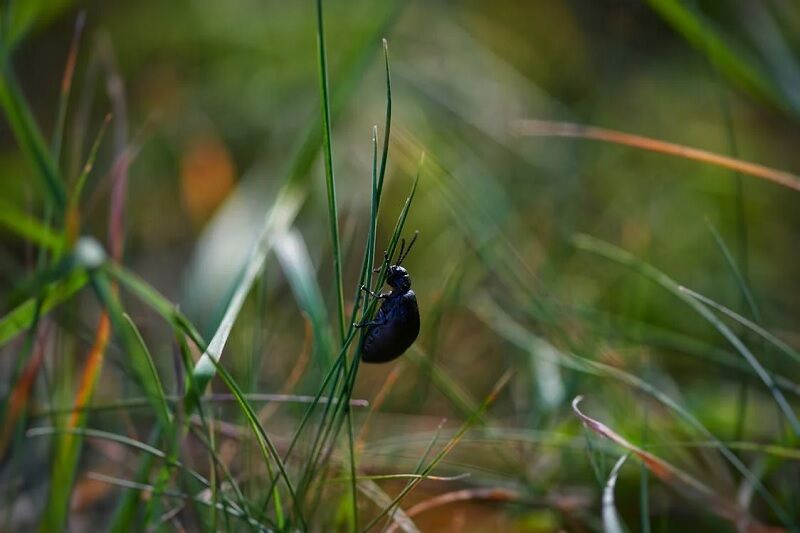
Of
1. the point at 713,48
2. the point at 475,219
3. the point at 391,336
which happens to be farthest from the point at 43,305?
the point at 713,48

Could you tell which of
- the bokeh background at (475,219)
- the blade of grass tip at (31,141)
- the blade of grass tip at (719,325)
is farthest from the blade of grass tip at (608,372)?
the blade of grass tip at (31,141)

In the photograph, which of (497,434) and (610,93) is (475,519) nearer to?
(497,434)

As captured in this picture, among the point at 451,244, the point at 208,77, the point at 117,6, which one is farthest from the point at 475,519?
the point at 117,6

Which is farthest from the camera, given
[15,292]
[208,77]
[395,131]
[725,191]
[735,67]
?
[208,77]

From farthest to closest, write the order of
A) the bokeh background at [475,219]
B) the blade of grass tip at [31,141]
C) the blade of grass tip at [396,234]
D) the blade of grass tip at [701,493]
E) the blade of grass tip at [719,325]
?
the bokeh background at [475,219], the blade of grass tip at [31,141], the blade of grass tip at [701,493], the blade of grass tip at [719,325], the blade of grass tip at [396,234]

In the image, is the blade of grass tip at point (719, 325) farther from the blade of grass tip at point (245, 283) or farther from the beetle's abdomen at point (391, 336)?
the blade of grass tip at point (245, 283)

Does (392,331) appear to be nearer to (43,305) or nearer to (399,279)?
(399,279)

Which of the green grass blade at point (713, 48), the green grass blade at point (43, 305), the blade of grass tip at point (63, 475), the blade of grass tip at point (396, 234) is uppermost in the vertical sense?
the green grass blade at point (713, 48)
